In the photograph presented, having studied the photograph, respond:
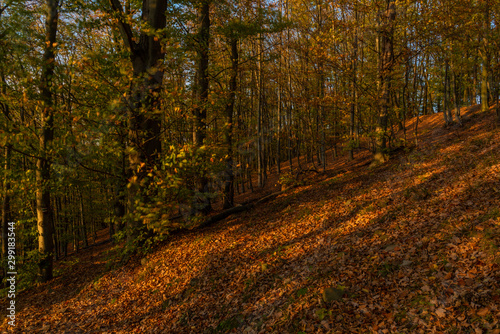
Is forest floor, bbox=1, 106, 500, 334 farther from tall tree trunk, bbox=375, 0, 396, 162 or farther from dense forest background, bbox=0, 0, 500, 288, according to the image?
tall tree trunk, bbox=375, 0, 396, 162

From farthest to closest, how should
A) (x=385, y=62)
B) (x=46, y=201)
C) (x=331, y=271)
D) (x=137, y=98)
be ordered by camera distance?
1. (x=385, y=62)
2. (x=46, y=201)
3. (x=137, y=98)
4. (x=331, y=271)

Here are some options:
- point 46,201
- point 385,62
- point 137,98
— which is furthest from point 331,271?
point 385,62

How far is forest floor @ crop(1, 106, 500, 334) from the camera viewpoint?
13.2 feet

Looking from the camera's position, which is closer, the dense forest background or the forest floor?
the forest floor

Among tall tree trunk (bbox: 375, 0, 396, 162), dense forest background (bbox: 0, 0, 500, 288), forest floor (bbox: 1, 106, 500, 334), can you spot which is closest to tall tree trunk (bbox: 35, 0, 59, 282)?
dense forest background (bbox: 0, 0, 500, 288)

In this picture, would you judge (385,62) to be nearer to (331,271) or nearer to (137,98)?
(331,271)

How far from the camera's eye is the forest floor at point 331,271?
4027mm

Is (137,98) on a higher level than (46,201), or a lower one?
higher

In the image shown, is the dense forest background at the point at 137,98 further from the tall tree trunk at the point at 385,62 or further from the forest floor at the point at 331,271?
the forest floor at the point at 331,271

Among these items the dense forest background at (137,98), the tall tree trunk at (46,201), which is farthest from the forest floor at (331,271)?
the dense forest background at (137,98)

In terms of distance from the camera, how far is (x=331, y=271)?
17.8 ft

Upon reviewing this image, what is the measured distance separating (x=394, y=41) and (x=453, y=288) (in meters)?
11.4

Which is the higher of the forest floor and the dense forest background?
the dense forest background

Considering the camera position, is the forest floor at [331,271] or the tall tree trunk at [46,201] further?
the tall tree trunk at [46,201]
